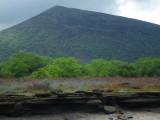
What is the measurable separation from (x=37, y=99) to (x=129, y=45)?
127354 mm

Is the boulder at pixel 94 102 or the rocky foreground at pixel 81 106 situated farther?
the boulder at pixel 94 102

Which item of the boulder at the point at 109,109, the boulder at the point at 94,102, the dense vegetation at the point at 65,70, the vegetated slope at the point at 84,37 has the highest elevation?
the vegetated slope at the point at 84,37

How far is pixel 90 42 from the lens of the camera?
5413 inches

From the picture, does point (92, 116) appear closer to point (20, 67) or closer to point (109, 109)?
point (109, 109)

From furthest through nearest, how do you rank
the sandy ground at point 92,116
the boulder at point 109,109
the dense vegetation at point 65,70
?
the dense vegetation at point 65,70 < the boulder at point 109,109 < the sandy ground at point 92,116

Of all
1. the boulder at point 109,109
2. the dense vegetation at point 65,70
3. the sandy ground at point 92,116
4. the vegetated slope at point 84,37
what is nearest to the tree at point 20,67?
the dense vegetation at point 65,70

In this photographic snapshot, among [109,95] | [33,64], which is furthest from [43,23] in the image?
[109,95]

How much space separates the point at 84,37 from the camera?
465 feet

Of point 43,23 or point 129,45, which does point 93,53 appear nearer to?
point 129,45

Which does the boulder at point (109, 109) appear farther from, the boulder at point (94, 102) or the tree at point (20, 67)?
the tree at point (20, 67)

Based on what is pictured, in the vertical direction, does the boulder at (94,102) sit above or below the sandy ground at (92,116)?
above

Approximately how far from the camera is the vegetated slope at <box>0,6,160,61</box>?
120438mm

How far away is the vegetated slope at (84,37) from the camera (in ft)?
395

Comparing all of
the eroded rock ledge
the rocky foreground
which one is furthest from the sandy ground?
the eroded rock ledge
